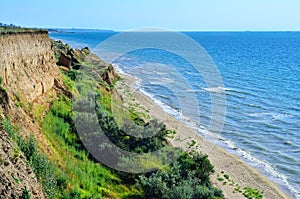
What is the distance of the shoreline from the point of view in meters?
25.9

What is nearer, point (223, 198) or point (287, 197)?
point (223, 198)

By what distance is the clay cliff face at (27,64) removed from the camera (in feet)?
56.7

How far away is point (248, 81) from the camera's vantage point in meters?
70.6

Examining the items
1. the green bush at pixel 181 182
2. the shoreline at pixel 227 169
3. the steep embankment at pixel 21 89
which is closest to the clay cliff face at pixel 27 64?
the steep embankment at pixel 21 89

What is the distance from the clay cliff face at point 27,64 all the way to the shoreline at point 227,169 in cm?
1344

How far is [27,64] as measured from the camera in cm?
2089

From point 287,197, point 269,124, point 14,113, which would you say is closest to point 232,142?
point 269,124

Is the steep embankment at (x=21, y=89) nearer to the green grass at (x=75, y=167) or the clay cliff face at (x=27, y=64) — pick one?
the clay cliff face at (x=27, y=64)

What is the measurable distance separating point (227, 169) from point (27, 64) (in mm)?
17668

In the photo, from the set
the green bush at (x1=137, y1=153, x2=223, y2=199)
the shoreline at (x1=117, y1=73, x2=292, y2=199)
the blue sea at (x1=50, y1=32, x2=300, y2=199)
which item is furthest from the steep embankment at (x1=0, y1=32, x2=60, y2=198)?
the blue sea at (x1=50, y1=32, x2=300, y2=199)

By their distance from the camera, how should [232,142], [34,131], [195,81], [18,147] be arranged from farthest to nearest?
[195,81], [232,142], [34,131], [18,147]

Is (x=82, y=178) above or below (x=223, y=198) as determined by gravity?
above

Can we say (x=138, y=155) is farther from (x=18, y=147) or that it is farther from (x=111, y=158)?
(x=18, y=147)

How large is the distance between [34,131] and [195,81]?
54.1 metres
